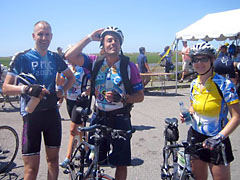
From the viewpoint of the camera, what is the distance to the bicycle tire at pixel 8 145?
4422 millimetres

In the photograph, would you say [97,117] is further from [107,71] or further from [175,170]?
[175,170]

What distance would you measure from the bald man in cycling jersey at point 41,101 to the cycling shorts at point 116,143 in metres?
0.53

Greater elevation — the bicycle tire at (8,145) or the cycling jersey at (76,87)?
the cycling jersey at (76,87)

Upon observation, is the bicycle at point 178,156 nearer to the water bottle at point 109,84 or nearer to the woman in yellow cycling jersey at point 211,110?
the woman in yellow cycling jersey at point 211,110

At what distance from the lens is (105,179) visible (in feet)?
8.09

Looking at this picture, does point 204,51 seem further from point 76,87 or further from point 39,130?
point 76,87

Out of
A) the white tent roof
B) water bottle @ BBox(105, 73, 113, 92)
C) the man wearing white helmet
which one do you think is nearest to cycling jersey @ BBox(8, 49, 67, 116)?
the man wearing white helmet

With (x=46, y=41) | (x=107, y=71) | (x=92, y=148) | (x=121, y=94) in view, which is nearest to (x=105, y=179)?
(x=92, y=148)

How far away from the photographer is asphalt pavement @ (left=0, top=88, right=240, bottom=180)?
170 inches

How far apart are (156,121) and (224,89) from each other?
201 inches

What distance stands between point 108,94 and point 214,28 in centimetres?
965

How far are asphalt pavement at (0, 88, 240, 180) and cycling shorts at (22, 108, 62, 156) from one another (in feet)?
4.34

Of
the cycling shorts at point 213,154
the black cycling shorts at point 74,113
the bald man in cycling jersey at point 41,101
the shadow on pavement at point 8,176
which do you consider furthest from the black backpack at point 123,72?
the shadow on pavement at point 8,176

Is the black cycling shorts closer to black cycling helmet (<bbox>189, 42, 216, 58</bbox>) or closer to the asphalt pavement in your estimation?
the asphalt pavement
